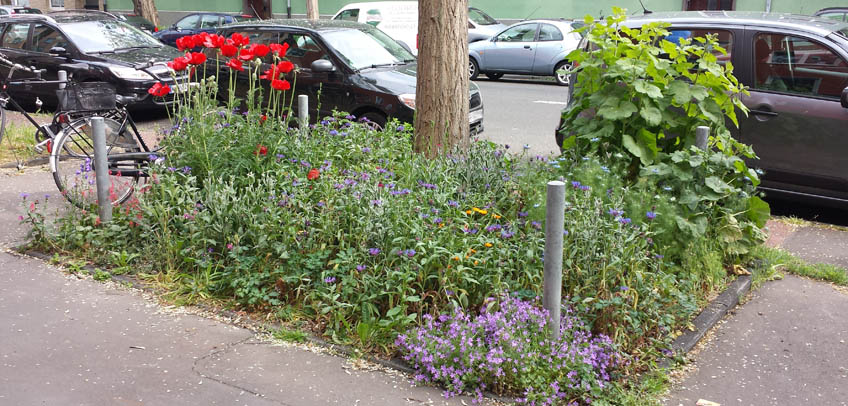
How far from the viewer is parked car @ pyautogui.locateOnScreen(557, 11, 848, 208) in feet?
22.4

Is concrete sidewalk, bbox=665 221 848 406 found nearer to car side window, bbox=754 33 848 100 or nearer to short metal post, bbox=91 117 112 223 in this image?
car side window, bbox=754 33 848 100

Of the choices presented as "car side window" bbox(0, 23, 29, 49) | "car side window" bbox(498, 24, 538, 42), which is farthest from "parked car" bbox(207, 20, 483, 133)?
"car side window" bbox(498, 24, 538, 42)

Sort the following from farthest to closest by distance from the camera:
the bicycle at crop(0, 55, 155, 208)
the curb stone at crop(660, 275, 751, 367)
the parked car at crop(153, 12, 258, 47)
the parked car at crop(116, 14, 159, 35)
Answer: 1. the parked car at crop(153, 12, 258, 47)
2. the parked car at crop(116, 14, 159, 35)
3. the bicycle at crop(0, 55, 155, 208)
4. the curb stone at crop(660, 275, 751, 367)

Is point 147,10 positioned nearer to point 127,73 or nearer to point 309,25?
point 127,73

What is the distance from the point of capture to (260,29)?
1095cm

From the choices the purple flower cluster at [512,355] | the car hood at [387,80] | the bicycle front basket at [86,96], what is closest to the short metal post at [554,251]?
the purple flower cluster at [512,355]

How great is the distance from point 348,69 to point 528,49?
411 inches

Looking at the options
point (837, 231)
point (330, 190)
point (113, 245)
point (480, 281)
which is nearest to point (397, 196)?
point (330, 190)

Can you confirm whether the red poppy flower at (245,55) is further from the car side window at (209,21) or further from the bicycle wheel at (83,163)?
the car side window at (209,21)

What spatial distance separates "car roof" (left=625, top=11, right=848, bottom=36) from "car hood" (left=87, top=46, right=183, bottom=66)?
735 centimetres

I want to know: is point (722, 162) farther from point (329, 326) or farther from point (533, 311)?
point (329, 326)

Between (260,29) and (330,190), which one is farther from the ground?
(260,29)

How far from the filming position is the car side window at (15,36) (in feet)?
42.9

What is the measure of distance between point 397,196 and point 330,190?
1.56ft
